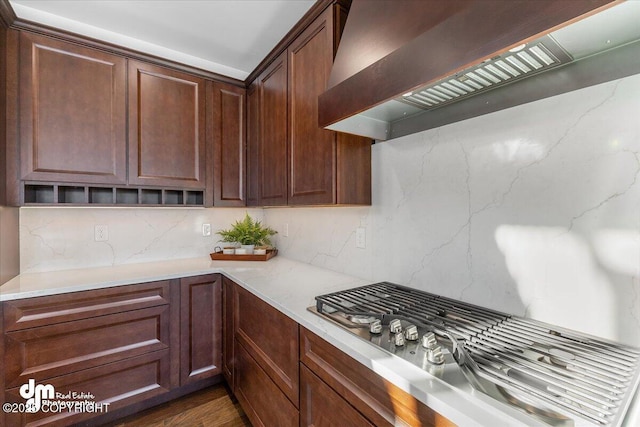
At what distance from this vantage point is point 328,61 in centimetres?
139

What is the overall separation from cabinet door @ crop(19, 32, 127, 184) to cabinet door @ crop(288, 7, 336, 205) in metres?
1.18

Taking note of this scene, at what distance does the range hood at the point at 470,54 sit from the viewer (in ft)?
1.93

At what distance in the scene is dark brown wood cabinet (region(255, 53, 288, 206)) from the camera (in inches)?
70.6

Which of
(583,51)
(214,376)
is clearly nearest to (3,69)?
(214,376)

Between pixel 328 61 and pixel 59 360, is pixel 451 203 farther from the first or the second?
pixel 59 360

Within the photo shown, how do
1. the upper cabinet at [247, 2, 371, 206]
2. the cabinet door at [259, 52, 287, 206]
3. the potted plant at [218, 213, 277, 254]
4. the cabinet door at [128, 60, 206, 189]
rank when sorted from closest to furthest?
the upper cabinet at [247, 2, 371, 206]
the cabinet door at [259, 52, 287, 206]
the cabinet door at [128, 60, 206, 189]
the potted plant at [218, 213, 277, 254]

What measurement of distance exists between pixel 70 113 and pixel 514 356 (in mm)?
2484

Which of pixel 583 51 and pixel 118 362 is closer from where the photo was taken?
pixel 583 51

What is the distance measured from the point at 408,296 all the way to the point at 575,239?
0.62 m

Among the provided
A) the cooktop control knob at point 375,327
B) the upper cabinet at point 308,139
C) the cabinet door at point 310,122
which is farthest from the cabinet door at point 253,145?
the cooktop control knob at point 375,327

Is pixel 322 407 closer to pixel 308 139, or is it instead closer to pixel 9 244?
pixel 308 139

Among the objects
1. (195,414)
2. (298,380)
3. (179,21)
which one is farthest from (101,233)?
(298,380)

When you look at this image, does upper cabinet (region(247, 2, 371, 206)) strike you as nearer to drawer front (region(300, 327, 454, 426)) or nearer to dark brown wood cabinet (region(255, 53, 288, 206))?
dark brown wood cabinet (region(255, 53, 288, 206))

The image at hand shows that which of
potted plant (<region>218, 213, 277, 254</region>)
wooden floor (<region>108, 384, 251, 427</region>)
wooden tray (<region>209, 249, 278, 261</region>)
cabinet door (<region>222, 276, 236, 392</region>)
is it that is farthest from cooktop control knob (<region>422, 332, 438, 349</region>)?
potted plant (<region>218, 213, 277, 254</region>)
